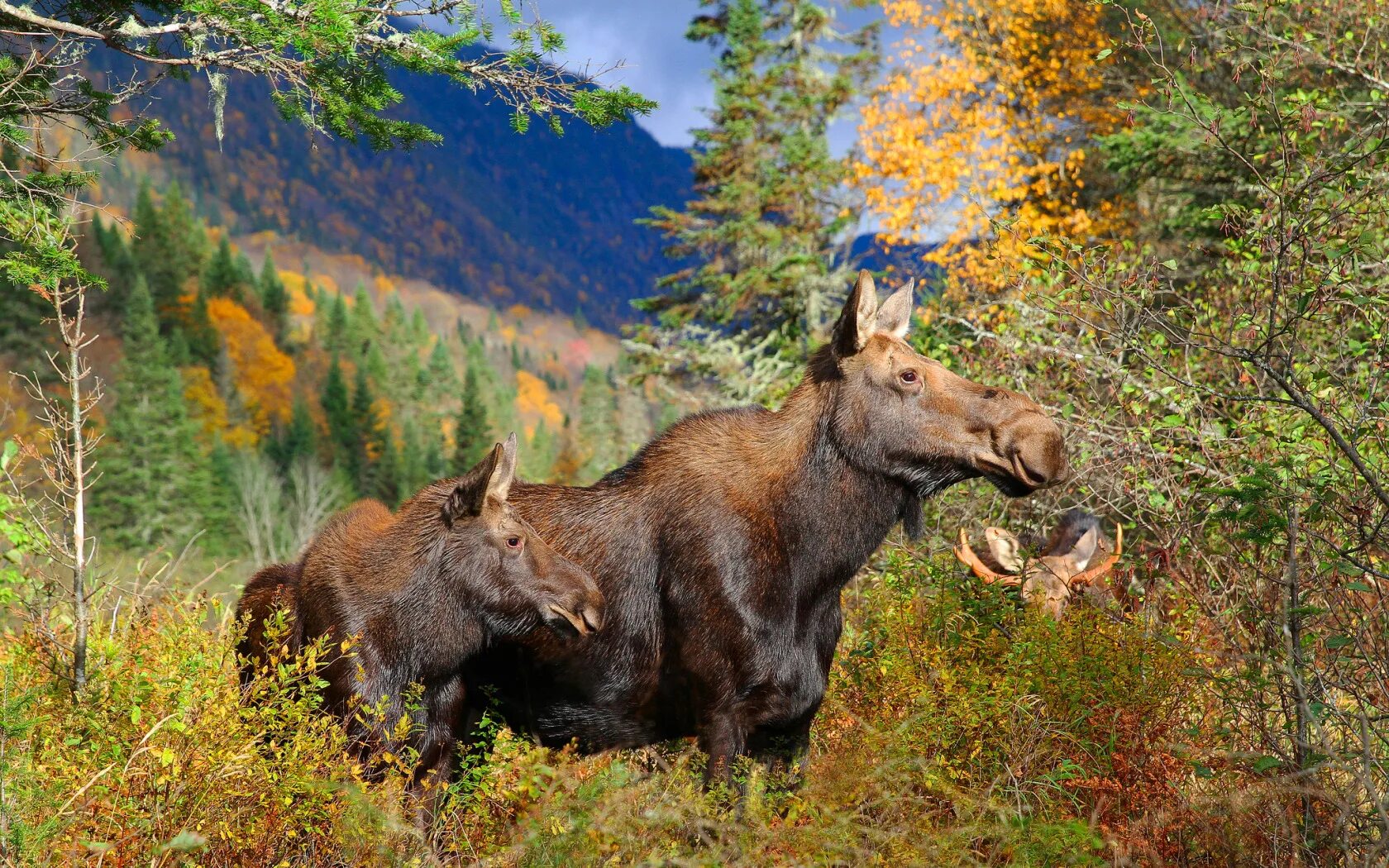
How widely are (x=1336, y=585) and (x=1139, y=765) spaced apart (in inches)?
57.5

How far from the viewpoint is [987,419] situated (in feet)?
17.4

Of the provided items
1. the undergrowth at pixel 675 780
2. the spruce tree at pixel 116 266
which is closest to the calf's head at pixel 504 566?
the undergrowth at pixel 675 780

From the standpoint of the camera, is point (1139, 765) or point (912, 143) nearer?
point (1139, 765)

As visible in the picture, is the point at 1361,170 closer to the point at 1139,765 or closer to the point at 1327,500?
the point at 1327,500

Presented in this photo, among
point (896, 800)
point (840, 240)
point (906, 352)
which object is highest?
point (906, 352)

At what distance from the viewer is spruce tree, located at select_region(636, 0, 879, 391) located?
79.3ft

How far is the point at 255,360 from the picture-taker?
90.1 m

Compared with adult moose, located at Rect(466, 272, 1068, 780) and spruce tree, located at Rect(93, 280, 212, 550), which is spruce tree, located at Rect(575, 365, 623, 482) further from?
adult moose, located at Rect(466, 272, 1068, 780)

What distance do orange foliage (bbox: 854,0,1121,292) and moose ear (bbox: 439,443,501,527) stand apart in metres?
15.9

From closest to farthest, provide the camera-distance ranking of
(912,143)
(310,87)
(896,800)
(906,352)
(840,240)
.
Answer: (896,800), (906,352), (310,87), (912,143), (840,240)

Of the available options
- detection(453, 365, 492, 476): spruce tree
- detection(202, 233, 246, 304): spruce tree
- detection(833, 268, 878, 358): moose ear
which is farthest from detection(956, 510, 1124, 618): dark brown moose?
detection(202, 233, 246, 304): spruce tree

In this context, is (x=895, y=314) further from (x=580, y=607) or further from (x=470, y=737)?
(x=470, y=737)

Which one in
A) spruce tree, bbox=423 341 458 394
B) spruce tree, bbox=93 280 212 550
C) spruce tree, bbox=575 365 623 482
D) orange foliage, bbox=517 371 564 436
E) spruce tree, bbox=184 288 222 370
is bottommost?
→ orange foliage, bbox=517 371 564 436

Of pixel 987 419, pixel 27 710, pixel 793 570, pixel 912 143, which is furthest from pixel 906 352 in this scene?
pixel 912 143
